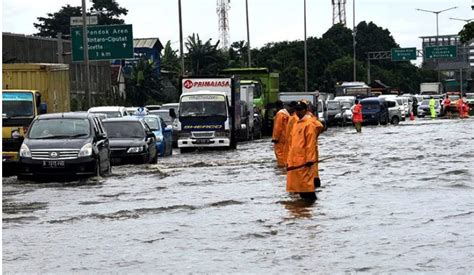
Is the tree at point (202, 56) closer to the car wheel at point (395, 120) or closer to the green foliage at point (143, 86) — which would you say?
the green foliage at point (143, 86)

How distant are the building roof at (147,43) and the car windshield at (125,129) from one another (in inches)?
3560

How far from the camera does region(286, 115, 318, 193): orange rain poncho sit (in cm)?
1702

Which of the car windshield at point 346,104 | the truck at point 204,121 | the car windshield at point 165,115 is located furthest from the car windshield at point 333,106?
the truck at point 204,121

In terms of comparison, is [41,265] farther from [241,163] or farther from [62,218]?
[241,163]

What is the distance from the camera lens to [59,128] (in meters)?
23.3

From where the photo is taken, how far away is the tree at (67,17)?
105750 mm

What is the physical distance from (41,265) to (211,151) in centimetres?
2480

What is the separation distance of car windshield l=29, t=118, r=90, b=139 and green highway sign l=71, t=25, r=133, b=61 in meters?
24.5

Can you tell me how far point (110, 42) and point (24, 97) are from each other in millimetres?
21787

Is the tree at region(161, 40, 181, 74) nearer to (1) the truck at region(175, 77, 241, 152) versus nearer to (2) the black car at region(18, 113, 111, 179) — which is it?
(1) the truck at region(175, 77, 241, 152)

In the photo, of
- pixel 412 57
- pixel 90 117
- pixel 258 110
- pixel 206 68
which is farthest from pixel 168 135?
pixel 412 57

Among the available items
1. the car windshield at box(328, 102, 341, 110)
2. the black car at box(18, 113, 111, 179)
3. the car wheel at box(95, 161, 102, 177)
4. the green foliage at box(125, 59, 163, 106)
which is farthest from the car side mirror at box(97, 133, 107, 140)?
the green foliage at box(125, 59, 163, 106)

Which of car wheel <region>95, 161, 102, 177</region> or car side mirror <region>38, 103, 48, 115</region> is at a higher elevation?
car side mirror <region>38, 103, 48, 115</region>

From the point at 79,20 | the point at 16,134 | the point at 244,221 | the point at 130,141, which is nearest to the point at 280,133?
the point at 130,141
